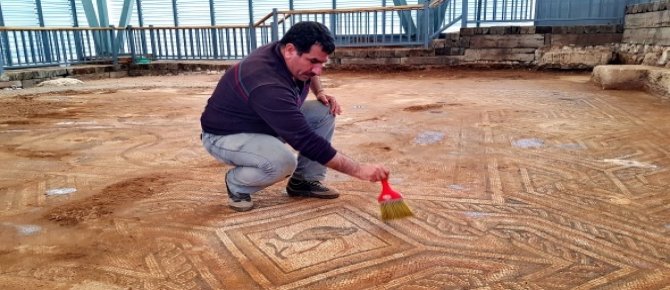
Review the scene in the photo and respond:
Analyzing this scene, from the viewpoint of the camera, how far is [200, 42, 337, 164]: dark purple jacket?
197 cm

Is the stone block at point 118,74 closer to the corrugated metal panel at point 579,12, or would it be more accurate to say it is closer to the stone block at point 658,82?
the corrugated metal panel at point 579,12

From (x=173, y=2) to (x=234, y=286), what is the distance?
15346 millimetres

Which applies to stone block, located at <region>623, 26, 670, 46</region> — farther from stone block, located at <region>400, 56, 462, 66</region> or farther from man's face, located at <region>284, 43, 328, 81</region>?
man's face, located at <region>284, 43, 328, 81</region>

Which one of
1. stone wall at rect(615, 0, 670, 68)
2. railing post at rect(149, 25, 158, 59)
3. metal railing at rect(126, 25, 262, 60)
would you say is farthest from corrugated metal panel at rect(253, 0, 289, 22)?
stone wall at rect(615, 0, 670, 68)

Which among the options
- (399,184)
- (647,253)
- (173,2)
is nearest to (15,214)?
(399,184)

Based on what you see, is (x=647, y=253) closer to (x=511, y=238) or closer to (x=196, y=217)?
(x=511, y=238)

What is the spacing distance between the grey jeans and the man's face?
390mm

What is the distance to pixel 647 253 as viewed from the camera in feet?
6.04

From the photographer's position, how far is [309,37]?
78.1 inches

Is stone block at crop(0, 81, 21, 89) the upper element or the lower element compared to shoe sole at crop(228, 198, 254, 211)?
lower

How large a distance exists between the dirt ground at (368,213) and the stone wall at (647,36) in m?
3.16

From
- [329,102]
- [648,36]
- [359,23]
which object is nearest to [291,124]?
[329,102]

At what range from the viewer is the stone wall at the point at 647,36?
683 cm

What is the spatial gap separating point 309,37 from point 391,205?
2.80ft
